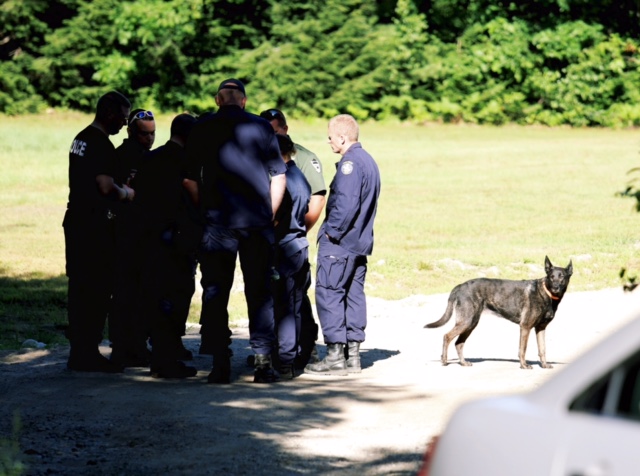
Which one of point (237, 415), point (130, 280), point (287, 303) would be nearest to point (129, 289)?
point (130, 280)

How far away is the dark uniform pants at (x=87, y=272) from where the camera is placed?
343 inches

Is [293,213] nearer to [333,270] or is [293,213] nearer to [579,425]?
[333,270]

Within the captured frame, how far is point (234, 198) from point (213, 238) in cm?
30

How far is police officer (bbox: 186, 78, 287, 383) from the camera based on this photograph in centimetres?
821

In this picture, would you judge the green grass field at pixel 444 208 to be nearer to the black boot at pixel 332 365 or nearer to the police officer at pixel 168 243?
the police officer at pixel 168 243

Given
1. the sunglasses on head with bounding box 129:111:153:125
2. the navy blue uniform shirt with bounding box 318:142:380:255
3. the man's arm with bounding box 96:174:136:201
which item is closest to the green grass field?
the sunglasses on head with bounding box 129:111:153:125

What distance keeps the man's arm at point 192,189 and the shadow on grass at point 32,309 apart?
3.24m

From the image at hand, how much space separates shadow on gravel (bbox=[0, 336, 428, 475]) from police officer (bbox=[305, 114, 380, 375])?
355 mm

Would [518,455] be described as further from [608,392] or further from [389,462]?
[389,462]

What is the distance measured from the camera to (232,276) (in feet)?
27.5

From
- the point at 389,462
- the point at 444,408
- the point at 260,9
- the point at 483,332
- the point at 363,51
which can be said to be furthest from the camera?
the point at 260,9

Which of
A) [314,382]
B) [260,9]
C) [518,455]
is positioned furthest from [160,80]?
[518,455]

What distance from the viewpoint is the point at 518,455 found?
2.82m

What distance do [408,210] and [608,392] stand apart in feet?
67.4
